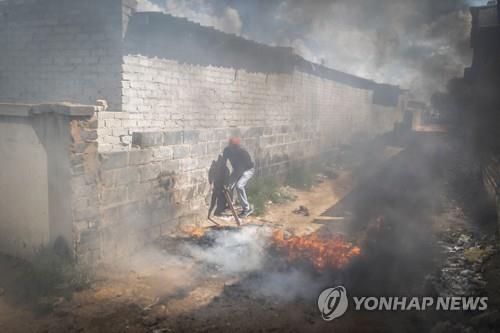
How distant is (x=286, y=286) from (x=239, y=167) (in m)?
3.85

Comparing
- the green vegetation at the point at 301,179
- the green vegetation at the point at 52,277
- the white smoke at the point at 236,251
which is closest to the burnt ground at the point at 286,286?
the white smoke at the point at 236,251

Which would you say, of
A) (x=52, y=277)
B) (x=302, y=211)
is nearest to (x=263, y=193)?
(x=302, y=211)

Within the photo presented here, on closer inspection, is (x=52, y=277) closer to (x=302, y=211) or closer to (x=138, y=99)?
(x=138, y=99)

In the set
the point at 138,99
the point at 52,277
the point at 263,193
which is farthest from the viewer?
the point at 263,193

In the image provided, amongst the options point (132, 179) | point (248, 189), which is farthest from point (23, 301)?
point (248, 189)

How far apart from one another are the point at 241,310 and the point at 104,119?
491 centimetres

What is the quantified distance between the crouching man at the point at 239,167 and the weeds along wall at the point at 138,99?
0.29 metres

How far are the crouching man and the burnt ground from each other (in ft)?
2.97

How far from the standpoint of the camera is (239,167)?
8602mm

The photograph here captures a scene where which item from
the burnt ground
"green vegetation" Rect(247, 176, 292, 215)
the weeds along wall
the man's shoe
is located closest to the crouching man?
the man's shoe

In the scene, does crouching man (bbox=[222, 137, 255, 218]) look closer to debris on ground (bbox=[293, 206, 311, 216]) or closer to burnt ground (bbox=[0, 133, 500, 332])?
burnt ground (bbox=[0, 133, 500, 332])

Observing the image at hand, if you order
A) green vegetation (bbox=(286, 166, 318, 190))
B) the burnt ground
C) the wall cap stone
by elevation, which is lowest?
the burnt ground

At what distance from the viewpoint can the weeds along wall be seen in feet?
18.7

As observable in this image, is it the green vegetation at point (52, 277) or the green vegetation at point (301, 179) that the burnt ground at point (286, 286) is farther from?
the green vegetation at point (301, 179)
